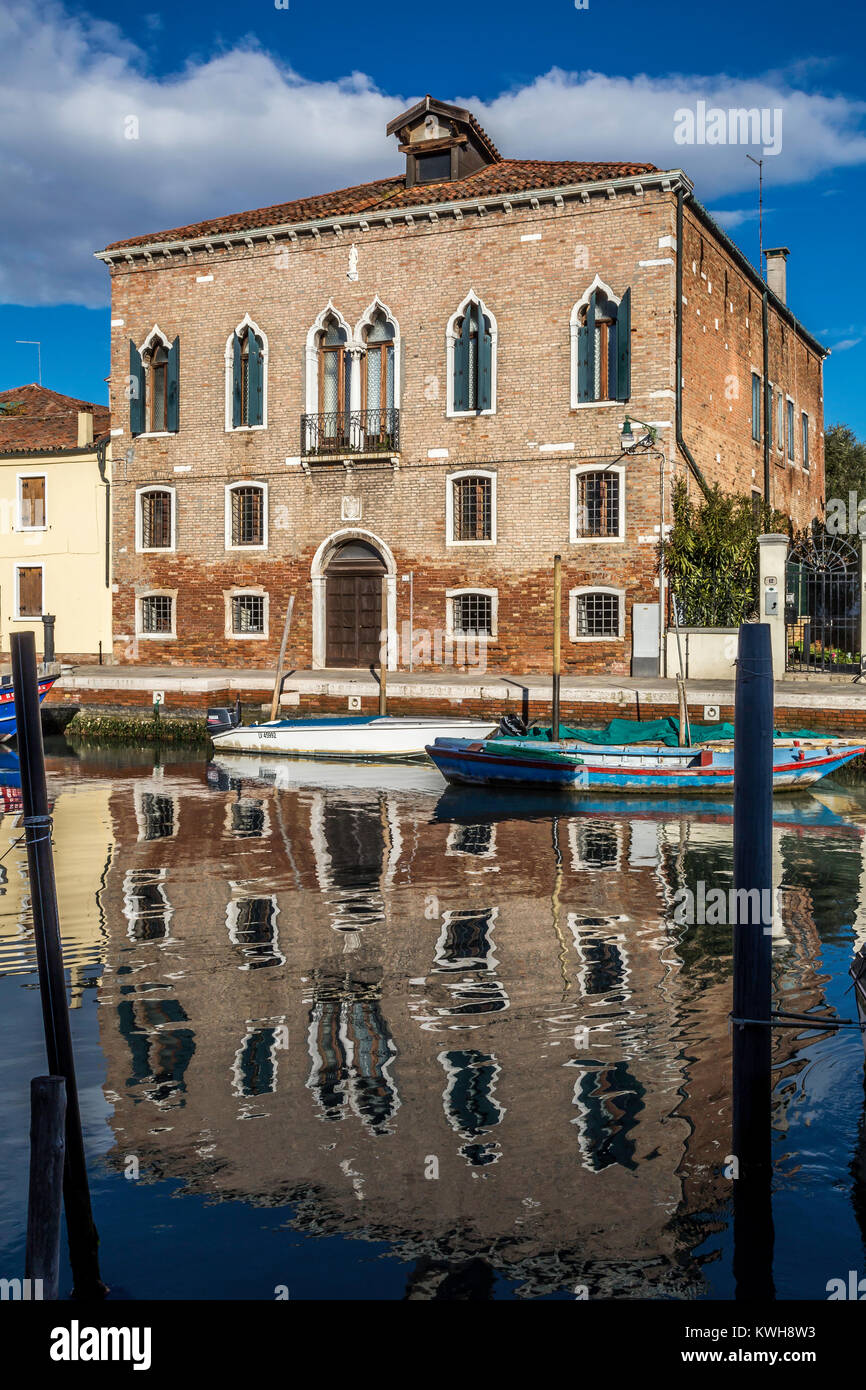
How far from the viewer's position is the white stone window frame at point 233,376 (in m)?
26.5

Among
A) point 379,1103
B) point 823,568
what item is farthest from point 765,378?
point 379,1103

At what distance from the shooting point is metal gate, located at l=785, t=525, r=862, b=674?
840 inches

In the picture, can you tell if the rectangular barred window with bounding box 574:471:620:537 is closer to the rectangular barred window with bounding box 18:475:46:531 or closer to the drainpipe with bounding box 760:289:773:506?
the drainpipe with bounding box 760:289:773:506

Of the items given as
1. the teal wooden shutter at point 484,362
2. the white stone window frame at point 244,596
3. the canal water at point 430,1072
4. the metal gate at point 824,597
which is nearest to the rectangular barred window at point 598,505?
the teal wooden shutter at point 484,362

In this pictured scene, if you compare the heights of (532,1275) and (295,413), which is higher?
(295,413)

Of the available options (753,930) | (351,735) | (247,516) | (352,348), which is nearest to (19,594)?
(247,516)

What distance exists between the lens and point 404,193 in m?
25.7

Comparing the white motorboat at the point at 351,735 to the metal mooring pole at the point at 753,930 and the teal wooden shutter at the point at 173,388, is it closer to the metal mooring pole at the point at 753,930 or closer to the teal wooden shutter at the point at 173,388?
the teal wooden shutter at the point at 173,388

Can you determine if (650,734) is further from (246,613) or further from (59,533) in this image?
(59,533)

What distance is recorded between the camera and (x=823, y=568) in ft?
71.3

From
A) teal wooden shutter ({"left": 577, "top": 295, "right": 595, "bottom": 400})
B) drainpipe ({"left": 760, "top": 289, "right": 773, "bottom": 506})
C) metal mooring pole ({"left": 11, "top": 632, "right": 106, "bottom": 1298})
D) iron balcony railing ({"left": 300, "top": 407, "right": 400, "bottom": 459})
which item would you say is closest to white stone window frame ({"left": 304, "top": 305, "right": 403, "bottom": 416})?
iron balcony railing ({"left": 300, "top": 407, "right": 400, "bottom": 459})

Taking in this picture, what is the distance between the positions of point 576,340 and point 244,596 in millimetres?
9341
